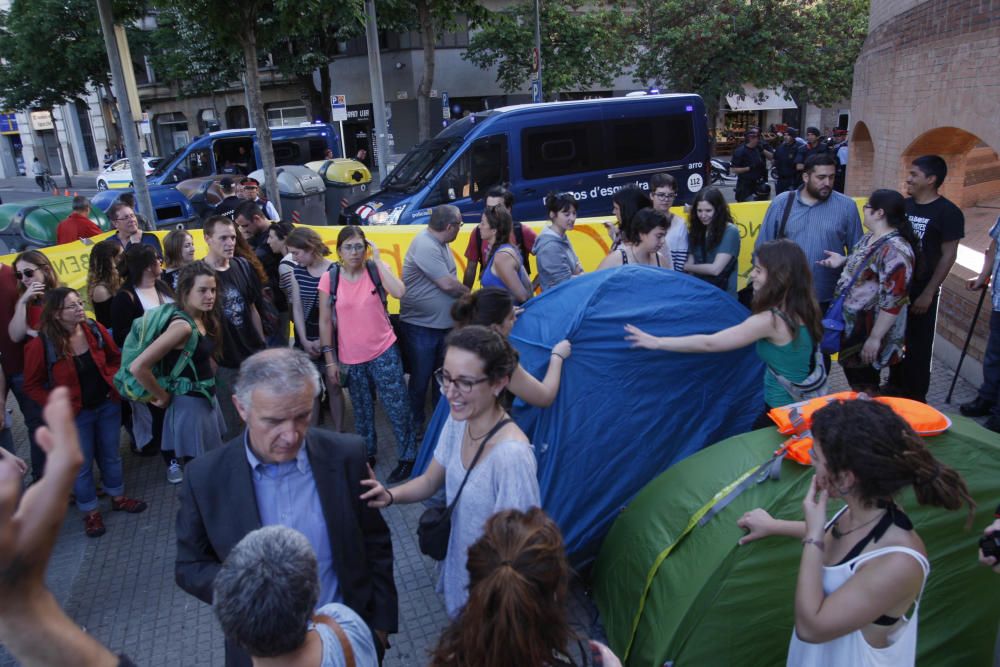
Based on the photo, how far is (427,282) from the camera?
503cm

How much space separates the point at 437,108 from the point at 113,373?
1100 inches

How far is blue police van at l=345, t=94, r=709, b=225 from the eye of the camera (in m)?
10.5

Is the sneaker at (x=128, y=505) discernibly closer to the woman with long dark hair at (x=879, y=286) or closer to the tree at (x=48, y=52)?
the woman with long dark hair at (x=879, y=286)

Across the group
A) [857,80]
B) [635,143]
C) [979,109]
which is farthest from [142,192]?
[857,80]

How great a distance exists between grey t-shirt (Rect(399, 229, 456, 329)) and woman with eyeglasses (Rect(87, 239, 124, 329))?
212 cm

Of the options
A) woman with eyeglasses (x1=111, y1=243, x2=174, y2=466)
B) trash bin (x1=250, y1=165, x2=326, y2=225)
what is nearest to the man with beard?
woman with eyeglasses (x1=111, y1=243, x2=174, y2=466)

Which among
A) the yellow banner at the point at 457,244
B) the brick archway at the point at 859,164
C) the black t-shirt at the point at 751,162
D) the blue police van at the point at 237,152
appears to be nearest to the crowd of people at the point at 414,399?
the yellow banner at the point at 457,244

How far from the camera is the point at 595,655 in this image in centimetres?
183

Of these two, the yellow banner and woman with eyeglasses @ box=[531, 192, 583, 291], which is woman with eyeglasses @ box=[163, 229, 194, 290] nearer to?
the yellow banner

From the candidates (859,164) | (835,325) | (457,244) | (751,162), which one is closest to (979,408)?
(835,325)

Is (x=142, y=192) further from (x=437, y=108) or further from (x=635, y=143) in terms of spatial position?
(x=437, y=108)

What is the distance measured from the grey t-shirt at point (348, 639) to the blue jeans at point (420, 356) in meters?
3.23

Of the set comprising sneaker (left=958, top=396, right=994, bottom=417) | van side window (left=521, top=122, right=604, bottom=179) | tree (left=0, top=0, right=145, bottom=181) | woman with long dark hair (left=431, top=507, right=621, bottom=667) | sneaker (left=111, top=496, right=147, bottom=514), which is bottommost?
sneaker (left=111, top=496, right=147, bottom=514)

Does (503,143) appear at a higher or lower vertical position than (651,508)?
higher
